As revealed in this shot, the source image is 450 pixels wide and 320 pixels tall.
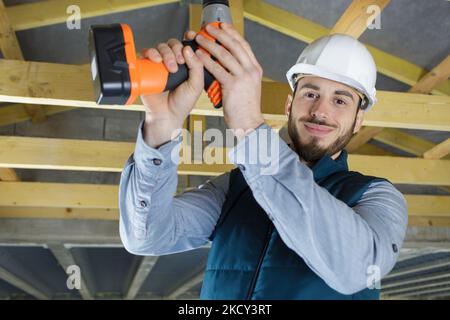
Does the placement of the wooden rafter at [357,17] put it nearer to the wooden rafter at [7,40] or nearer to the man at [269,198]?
the man at [269,198]

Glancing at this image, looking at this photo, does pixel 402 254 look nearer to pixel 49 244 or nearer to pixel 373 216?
pixel 49 244

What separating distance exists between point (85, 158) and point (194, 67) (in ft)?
7.50

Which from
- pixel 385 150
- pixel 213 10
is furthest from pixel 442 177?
pixel 213 10

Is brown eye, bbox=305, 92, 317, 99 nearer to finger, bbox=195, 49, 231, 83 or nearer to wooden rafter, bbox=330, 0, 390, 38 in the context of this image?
finger, bbox=195, 49, 231, 83

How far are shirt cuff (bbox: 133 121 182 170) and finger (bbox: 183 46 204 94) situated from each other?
0.38ft

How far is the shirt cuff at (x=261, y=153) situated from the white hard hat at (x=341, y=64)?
576mm

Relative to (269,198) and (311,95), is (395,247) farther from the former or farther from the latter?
(311,95)

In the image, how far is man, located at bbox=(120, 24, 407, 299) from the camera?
696 mm

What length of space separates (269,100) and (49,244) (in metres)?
2.68

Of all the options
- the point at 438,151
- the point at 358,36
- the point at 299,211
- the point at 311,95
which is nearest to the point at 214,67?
the point at 299,211

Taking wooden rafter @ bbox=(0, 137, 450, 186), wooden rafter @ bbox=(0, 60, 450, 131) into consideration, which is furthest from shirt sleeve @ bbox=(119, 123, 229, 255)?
wooden rafter @ bbox=(0, 137, 450, 186)

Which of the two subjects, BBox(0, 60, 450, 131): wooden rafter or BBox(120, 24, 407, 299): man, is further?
BBox(0, 60, 450, 131): wooden rafter

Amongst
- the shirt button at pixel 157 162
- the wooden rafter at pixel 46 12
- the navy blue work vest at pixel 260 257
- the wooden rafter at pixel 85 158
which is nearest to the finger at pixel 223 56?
the shirt button at pixel 157 162

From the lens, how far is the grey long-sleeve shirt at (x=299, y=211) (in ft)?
2.26
